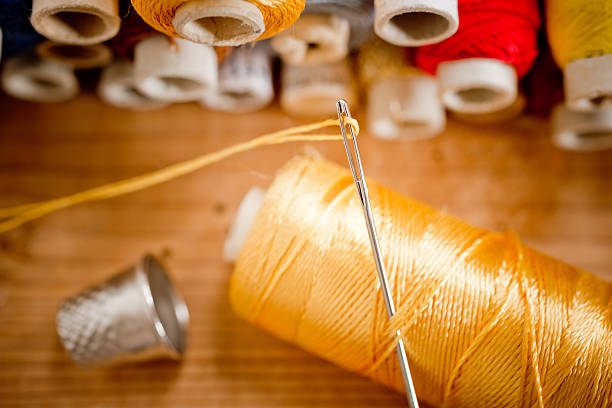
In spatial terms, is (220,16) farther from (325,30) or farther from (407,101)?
(407,101)

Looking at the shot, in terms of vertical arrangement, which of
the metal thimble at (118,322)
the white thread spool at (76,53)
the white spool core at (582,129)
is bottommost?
the metal thimble at (118,322)

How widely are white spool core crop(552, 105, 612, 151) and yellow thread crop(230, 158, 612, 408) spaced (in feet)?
0.86

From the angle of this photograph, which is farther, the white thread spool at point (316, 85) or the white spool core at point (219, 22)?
the white thread spool at point (316, 85)

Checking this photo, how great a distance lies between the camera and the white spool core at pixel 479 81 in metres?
0.71

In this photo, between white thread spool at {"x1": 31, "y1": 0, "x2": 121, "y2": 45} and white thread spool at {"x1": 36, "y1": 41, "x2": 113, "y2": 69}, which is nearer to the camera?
white thread spool at {"x1": 31, "y1": 0, "x2": 121, "y2": 45}

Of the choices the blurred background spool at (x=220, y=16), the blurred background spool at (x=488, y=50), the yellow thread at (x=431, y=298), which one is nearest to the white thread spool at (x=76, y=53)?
the blurred background spool at (x=220, y=16)

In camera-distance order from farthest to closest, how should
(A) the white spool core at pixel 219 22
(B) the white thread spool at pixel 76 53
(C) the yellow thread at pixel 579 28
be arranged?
(B) the white thread spool at pixel 76 53 < (C) the yellow thread at pixel 579 28 < (A) the white spool core at pixel 219 22

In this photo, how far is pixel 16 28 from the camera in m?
0.71

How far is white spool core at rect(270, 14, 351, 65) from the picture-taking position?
0.73 metres

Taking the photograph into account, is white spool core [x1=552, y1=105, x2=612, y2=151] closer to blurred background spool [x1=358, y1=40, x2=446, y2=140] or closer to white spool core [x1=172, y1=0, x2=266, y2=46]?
blurred background spool [x1=358, y1=40, x2=446, y2=140]

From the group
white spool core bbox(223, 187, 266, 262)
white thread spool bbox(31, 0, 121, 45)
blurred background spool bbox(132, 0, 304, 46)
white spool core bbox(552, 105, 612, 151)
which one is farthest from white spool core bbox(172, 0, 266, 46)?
white spool core bbox(552, 105, 612, 151)

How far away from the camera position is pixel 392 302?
614 mm

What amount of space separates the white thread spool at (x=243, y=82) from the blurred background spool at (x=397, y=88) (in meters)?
0.17

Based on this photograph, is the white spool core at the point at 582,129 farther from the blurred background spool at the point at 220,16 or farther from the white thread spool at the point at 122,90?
the white thread spool at the point at 122,90
